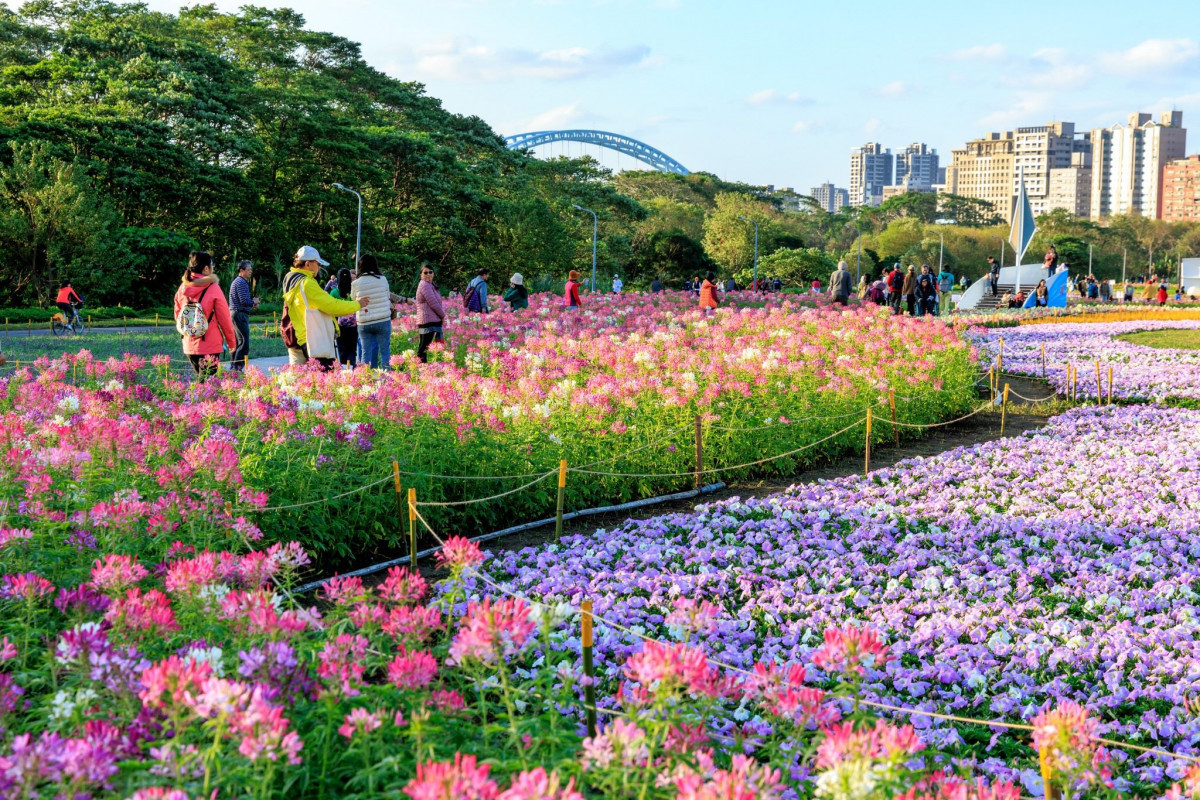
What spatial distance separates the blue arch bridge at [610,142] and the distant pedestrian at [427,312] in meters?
107

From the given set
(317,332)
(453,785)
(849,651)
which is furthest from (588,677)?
(317,332)

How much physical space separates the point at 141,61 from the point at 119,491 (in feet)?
118

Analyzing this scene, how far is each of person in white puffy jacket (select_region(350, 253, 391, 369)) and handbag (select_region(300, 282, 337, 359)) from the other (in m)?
1.10

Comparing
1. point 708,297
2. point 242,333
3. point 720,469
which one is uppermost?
point 708,297

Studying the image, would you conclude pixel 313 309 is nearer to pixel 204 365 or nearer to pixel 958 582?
pixel 204 365

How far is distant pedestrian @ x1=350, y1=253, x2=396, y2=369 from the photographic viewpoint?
35.0ft

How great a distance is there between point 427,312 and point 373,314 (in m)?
1.63

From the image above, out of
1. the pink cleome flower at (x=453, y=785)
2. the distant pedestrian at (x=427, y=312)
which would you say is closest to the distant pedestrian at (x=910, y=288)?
the distant pedestrian at (x=427, y=312)

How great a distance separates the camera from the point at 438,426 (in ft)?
22.1

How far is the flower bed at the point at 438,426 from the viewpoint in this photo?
4.99 m

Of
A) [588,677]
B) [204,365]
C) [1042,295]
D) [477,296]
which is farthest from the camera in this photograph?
[1042,295]

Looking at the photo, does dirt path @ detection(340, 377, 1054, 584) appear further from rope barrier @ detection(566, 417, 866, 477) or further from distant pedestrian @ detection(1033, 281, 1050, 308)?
distant pedestrian @ detection(1033, 281, 1050, 308)

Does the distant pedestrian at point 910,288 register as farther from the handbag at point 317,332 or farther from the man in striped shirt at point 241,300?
the handbag at point 317,332

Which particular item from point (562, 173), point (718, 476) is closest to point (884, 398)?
point (718, 476)
